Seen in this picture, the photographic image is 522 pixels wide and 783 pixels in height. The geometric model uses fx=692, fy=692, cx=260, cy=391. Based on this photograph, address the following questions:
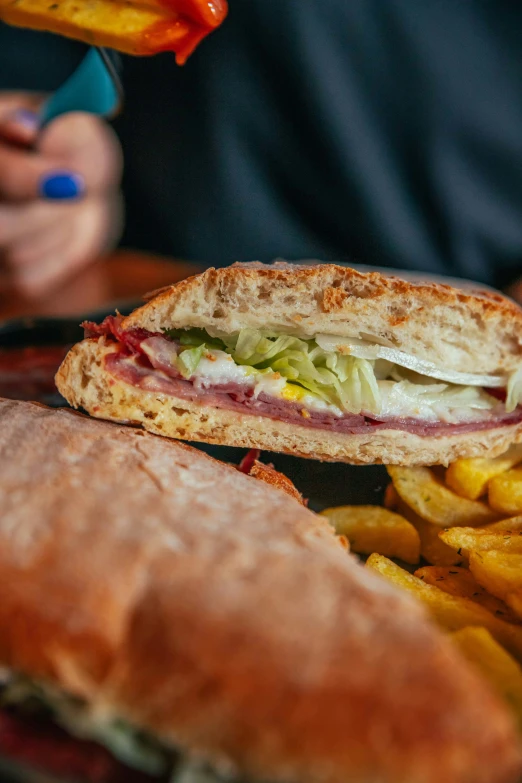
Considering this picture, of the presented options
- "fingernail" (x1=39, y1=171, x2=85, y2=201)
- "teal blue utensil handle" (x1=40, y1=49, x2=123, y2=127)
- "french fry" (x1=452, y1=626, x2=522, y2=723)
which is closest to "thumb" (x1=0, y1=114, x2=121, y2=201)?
"fingernail" (x1=39, y1=171, x2=85, y2=201)

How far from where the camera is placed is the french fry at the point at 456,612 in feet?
6.30

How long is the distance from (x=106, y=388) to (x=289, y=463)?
2.79 feet

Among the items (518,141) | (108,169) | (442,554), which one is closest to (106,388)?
(442,554)

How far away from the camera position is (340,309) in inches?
101

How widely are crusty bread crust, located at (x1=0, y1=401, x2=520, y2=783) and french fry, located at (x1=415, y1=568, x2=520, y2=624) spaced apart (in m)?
0.60

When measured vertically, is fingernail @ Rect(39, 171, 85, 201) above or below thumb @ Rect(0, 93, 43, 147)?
below

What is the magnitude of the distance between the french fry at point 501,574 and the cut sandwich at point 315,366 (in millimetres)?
765

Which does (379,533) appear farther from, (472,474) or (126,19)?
(126,19)

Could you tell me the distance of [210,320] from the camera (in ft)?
8.63

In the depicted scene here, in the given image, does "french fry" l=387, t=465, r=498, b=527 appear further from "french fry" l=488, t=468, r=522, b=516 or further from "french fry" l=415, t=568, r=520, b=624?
"french fry" l=415, t=568, r=520, b=624

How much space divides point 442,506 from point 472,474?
0.55 feet

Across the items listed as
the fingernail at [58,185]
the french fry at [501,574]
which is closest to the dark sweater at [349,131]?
the fingernail at [58,185]

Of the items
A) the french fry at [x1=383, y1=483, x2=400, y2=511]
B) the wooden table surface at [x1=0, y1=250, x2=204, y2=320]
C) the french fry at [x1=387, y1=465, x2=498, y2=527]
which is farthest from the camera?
the wooden table surface at [x1=0, y1=250, x2=204, y2=320]

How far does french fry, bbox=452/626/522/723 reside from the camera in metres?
1.57
